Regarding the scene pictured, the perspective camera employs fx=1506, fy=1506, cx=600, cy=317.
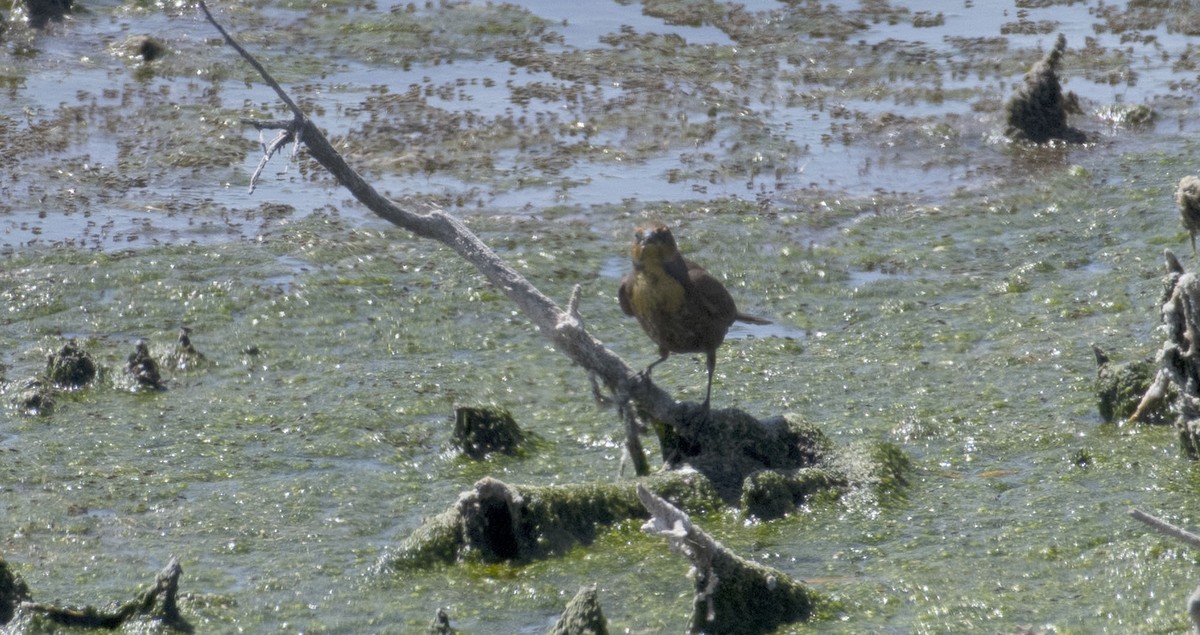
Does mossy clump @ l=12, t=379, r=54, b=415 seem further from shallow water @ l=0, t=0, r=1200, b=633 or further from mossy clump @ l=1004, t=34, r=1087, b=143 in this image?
mossy clump @ l=1004, t=34, r=1087, b=143

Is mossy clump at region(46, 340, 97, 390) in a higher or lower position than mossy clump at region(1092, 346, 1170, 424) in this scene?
lower

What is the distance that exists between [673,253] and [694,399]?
4.49 feet

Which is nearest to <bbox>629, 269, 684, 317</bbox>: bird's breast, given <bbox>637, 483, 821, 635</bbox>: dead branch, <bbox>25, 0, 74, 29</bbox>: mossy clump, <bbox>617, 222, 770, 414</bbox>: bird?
<bbox>617, 222, 770, 414</bbox>: bird

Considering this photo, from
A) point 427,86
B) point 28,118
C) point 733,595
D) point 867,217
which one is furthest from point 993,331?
point 28,118

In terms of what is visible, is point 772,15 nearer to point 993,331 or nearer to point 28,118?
point 28,118

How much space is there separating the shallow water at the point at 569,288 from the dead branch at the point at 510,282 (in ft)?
2.05

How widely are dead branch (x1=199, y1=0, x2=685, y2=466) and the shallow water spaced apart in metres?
0.62

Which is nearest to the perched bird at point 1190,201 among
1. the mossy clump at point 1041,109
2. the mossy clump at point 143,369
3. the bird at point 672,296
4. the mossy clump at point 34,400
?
the bird at point 672,296

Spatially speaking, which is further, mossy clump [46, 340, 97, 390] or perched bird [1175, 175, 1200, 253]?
mossy clump [46, 340, 97, 390]

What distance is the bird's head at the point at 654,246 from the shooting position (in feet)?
21.3

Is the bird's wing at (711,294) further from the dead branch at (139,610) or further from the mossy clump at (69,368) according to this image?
the mossy clump at (69,368)

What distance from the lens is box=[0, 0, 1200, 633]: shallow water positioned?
5.63 m

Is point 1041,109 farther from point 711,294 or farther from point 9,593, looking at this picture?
point 9,593

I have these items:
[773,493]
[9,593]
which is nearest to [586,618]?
[773,493]
